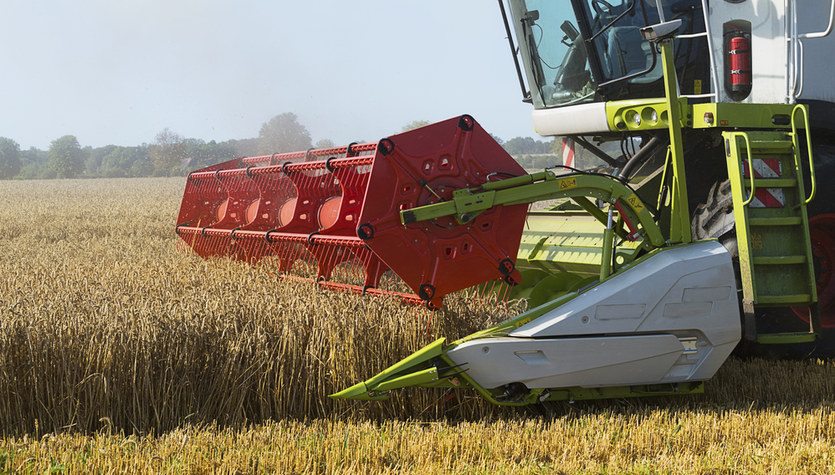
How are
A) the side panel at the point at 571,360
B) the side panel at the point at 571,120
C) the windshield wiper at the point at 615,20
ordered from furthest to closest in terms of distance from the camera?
the side panel at the point at 571,120 → the windshield wiper at the point at 615,20 → the side panel at the point at 571,360

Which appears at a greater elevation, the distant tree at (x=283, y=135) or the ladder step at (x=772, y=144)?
the ladder step at (x=772, y=144)

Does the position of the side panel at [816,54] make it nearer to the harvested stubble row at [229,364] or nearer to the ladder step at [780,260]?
the ladder step at [780,260]

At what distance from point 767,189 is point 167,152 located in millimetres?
65789

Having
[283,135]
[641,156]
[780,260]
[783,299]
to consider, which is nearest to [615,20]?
[641,156]

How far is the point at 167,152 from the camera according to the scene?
6444cm

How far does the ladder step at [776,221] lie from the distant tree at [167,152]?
6127cm

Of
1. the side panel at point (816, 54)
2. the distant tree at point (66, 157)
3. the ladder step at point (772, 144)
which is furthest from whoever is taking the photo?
the distant tree at point (66, 157)

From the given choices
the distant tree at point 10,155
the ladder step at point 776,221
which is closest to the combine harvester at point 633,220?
the ladder step at point 776,221

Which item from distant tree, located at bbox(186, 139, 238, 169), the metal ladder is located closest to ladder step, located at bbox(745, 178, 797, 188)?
the metal ladder

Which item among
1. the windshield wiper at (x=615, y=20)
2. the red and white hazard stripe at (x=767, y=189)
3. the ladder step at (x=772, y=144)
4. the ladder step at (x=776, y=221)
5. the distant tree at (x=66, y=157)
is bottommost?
the distant tree at (x=66, y=157)

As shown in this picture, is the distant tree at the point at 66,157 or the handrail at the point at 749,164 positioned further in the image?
the distant tree at the point at 66,157

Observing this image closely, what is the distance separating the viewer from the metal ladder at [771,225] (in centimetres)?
319

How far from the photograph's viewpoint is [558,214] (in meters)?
4.97

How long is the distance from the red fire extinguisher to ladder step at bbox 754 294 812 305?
1066mm
